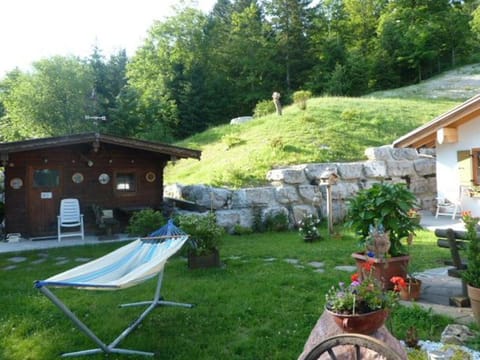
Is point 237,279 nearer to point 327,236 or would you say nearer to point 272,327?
point 272,327

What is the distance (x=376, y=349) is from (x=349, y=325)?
306mm

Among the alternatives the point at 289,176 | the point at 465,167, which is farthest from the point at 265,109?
the point at 465,167

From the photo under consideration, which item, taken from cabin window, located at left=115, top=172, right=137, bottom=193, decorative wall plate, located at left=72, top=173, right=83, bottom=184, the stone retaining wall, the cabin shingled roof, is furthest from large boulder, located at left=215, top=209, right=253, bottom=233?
decorative wall plate, located at left=72, top=173, right=83, bottom=184

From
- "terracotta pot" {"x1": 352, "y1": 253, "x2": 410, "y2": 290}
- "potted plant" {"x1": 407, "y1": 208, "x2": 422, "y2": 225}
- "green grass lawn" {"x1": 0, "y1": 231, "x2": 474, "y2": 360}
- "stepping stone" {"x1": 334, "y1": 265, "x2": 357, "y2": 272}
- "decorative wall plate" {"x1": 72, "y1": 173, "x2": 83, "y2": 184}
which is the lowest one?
"green grass lawn" {"x1": 0, "y1": 231, "x2": 474, "y2": 360}

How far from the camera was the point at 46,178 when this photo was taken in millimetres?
8891

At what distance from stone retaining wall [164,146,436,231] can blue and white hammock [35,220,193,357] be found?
Result: 14.6 ft

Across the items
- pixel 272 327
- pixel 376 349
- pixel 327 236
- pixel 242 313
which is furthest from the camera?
pixel 327 236

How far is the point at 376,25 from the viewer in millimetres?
29094

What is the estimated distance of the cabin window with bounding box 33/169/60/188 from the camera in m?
8.80

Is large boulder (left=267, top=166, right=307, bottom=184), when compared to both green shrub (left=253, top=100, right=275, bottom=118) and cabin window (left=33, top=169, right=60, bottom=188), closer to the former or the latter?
cabin window (left=33, top=169, right=60, bottom=188)

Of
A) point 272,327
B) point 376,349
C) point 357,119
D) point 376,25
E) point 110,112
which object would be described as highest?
point 376,25

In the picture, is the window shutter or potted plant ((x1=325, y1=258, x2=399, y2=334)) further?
the window shutter

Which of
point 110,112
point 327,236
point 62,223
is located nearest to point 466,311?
point 327,236

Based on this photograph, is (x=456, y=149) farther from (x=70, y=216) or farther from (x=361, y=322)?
(x=70, y=216)
